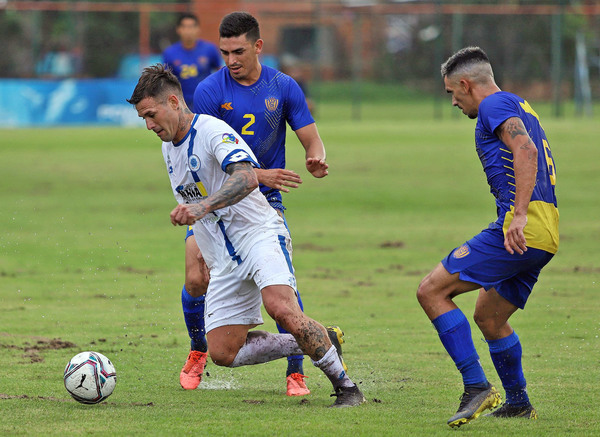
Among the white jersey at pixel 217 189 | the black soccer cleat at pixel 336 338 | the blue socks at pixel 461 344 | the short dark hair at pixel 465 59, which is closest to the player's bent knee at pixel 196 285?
the white jersey at pixel 217 189

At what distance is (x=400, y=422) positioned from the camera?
5.44 metres

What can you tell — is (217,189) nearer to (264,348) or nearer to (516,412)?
(264,348)

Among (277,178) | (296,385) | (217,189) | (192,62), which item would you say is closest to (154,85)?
(217,189)

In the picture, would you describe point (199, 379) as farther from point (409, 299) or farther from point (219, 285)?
point (409, 299)

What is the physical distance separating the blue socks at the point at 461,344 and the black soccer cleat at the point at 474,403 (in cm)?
6

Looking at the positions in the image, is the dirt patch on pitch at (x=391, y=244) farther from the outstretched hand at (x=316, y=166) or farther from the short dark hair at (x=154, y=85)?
the short dark hair at (x=154, y=85)

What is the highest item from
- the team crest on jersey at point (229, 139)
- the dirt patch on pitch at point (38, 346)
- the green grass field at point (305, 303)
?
the team crest on jersey at point (229, 139)

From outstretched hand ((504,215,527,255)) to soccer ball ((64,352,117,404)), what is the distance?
2.46m

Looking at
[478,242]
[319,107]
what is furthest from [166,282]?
[319,107]

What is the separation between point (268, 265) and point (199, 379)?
1262 mm

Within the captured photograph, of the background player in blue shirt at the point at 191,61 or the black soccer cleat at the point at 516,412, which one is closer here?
the black soccer cleat at the point at 516,412

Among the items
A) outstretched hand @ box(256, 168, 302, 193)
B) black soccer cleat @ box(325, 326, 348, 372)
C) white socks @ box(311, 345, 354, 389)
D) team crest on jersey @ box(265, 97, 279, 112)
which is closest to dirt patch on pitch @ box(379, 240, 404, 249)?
team crest on jersey @ box(265, 97, 279, 112)

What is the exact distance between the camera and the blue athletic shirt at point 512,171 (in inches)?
211

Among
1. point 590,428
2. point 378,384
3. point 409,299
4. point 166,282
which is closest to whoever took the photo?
point 590,428
